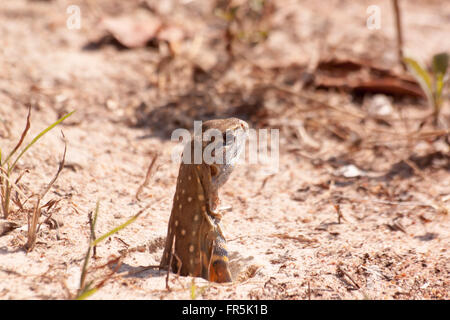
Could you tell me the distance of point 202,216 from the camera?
329 cm

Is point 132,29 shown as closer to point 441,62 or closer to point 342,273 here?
point 441,62

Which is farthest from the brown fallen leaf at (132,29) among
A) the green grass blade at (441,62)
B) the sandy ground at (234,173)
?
the green grass blade at (441,62)

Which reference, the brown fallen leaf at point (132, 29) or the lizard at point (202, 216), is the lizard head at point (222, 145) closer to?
the lizard at point (202, 216)

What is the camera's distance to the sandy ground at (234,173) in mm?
3092

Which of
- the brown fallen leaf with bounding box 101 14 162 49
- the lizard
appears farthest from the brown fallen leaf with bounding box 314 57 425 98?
the lizard

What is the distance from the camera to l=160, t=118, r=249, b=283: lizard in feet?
10.6

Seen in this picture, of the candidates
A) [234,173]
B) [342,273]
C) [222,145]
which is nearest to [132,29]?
[234,173]

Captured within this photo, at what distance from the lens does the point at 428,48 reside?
6.96 metres

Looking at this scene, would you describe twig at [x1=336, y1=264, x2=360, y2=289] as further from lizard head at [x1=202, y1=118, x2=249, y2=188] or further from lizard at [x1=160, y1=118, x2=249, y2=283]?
lizard head at [x1=202, y1=118, x2=249, y2=188]

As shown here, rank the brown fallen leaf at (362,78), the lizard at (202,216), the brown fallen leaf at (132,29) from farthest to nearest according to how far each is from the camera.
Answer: the brown fallen leaf at (132,29) → the brown fallen leaf at (362,78) → the lizard at (202,216)

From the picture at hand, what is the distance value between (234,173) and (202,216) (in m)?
1.57

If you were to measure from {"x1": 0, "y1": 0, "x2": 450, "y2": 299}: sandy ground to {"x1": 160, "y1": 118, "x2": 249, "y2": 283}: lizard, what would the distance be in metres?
0.19

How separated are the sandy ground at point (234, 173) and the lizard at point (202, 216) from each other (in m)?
0.19

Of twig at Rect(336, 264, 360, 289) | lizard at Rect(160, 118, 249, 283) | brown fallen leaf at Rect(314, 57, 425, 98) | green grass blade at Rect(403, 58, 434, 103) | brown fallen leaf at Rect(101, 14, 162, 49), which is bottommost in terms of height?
twig at Rect(336, 264, 360, 289)
